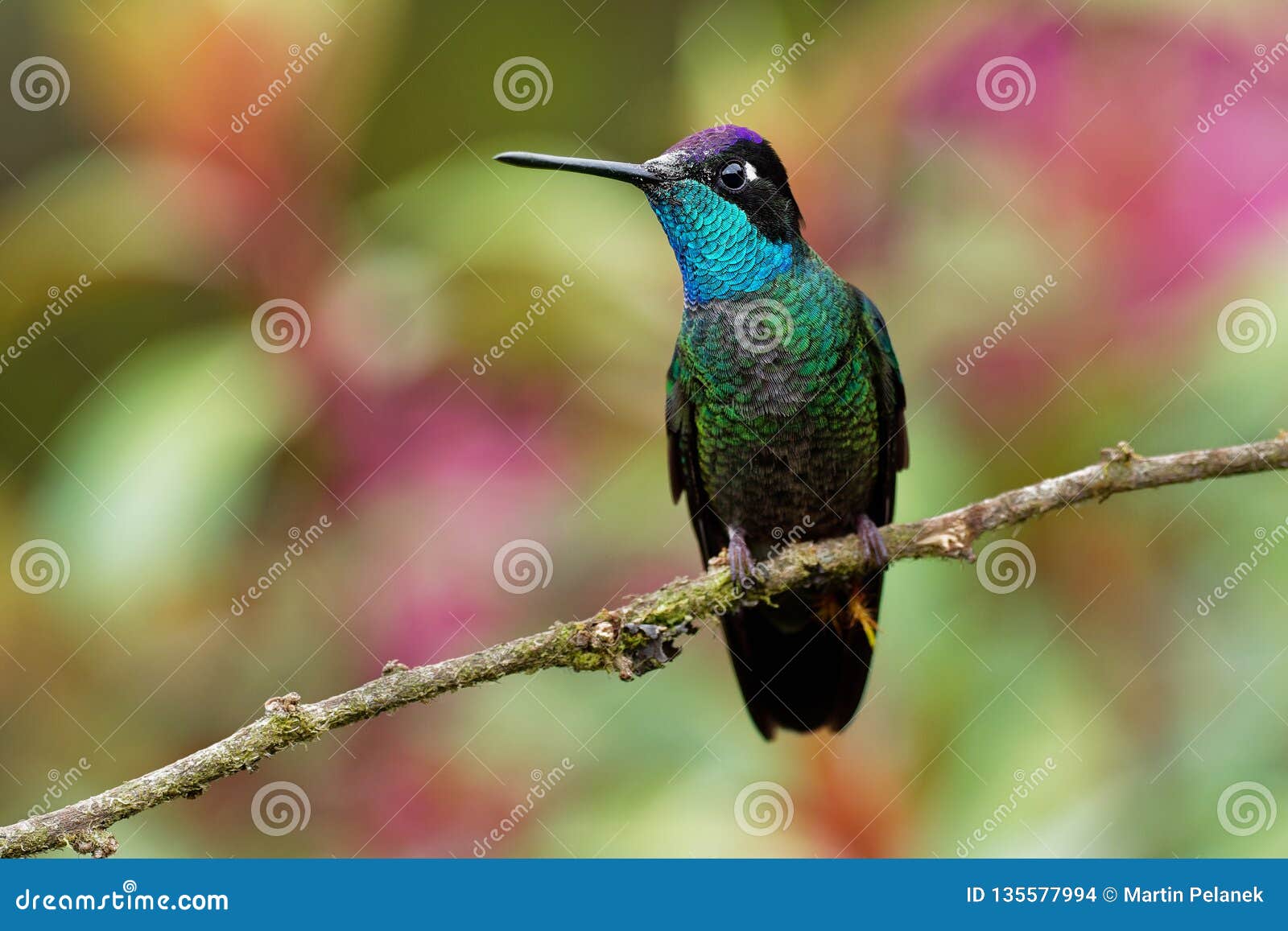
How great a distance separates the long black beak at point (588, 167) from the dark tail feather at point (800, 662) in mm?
1509

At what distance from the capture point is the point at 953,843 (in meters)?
3.50

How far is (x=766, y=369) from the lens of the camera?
3.48m

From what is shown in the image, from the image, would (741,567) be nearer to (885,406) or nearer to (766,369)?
(766,369)

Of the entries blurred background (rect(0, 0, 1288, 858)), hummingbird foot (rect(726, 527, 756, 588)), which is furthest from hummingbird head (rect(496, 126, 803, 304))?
hummingbird foot (rect(726, 527, 756, 588))

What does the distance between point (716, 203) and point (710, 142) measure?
18 centimetres

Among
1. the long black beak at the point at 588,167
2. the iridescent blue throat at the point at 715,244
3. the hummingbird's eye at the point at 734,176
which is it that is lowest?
the long black beak at the point at 588,167

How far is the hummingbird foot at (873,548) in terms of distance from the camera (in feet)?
10.9

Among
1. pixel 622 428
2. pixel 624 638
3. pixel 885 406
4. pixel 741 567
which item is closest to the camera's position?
pixel 624 638

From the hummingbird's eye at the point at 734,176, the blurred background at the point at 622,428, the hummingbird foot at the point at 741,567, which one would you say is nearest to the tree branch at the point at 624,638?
the hummingbird foot at the point at 741,567

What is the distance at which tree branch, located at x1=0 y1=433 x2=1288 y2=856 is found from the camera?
217cm

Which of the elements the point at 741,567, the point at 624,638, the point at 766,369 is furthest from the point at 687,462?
the point at 624,638

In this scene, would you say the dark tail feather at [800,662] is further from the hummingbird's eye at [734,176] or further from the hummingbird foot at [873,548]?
the hummingbird's eye at [734,176]

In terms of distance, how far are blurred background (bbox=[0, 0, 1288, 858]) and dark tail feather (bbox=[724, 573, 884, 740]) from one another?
0.12 metres

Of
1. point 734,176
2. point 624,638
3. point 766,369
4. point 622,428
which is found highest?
point 734,176
